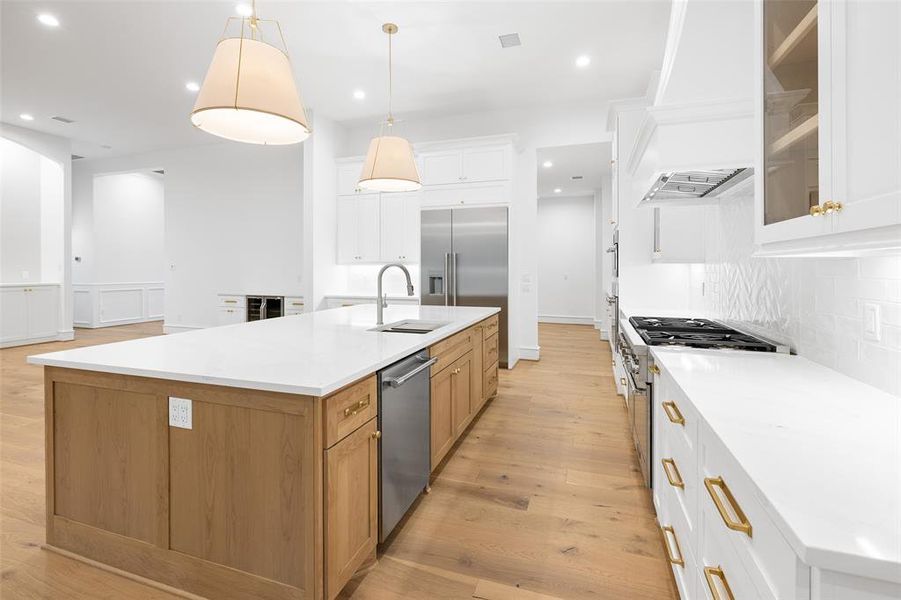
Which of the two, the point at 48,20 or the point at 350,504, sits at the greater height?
the point at 48,20

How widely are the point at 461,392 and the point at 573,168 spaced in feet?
18.0

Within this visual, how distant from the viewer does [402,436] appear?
1.99 meters

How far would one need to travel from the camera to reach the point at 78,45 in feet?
14.5

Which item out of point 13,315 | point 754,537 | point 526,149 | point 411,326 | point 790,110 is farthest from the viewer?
point 13,315

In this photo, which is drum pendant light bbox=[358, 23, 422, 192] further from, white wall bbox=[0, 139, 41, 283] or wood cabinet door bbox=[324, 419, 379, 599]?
white wall bbox=[0, 139, 41, 283]

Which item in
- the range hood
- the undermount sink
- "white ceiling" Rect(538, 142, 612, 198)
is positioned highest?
"white ceiling" Rect(538, 142, 612, 198)

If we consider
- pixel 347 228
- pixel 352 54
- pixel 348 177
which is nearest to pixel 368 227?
pixel 347 228

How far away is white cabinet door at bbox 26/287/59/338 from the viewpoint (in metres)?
6.90

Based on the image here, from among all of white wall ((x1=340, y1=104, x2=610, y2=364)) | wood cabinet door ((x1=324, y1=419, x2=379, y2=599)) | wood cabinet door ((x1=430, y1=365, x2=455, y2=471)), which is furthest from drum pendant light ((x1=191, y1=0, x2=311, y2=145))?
white wall ((x1=340, y1=104, x2=610, y2=364))

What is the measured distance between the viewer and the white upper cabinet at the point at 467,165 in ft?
17.9

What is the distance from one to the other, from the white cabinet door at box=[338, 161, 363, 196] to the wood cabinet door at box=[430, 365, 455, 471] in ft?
14.5

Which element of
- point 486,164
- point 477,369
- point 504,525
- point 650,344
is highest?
point 486,164

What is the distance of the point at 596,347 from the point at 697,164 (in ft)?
17.4

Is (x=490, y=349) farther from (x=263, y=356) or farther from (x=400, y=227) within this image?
(x=400, y=227)
